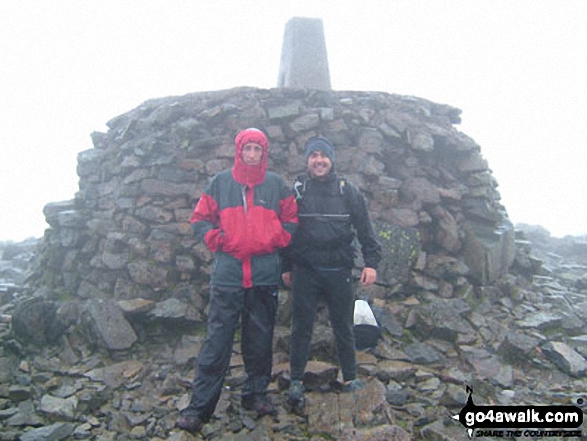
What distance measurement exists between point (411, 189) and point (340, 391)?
15.1ft

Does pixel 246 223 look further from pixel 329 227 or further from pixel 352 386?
pixel 352 386

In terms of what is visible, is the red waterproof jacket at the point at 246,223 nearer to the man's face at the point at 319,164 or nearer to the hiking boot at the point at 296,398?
the man's face at the point at 319,164

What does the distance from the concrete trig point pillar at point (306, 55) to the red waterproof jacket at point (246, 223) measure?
607 centimetres

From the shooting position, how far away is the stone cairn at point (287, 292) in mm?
5219

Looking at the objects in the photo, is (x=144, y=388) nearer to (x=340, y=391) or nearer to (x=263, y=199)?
(x=340, y=391)

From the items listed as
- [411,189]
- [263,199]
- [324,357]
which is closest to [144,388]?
[324,357]

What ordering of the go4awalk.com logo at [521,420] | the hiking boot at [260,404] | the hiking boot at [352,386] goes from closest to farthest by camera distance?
the go4awalk.com logo at [521,420]
the hiking boot at [260,404]
the hiking boot at [352,386]

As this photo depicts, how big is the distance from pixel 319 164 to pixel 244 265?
1520 millimetres

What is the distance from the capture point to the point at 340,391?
212 inches

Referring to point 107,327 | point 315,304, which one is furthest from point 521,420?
point 107,327

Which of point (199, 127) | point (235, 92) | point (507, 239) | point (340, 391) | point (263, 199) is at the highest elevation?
point (235, 92)

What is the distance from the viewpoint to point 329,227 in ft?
16.7

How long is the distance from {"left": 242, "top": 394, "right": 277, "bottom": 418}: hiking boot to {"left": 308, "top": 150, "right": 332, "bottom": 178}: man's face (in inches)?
108

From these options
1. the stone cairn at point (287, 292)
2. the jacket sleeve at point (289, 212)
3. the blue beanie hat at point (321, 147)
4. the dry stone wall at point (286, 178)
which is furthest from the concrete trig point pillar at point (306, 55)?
the jacket sleeve at point (289, 212)
